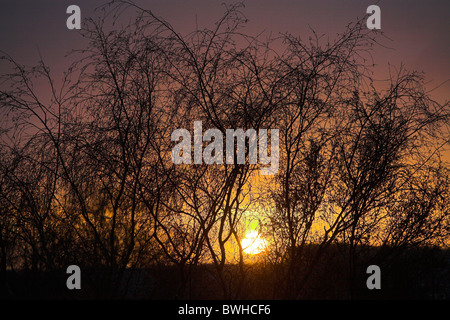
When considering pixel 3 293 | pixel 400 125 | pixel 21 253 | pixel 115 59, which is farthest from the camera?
pixel 21 253

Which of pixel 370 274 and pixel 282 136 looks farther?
pixel 370 274

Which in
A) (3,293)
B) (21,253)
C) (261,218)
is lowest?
(3,293)

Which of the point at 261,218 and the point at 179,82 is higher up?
the point at 179,82

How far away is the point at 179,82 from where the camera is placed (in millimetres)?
6379

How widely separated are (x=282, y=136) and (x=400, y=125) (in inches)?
77.9

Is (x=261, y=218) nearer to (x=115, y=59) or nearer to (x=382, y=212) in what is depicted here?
(x=382, y=212)

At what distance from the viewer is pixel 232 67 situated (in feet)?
21.0
